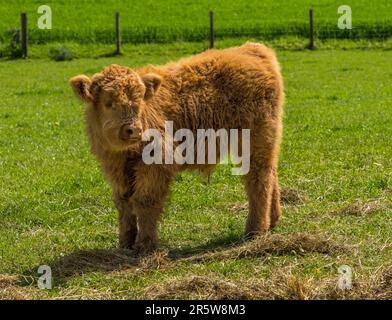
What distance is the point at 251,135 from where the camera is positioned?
8367mm

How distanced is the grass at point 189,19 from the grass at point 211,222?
16600 mm

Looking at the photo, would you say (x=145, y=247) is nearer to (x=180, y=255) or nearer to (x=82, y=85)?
(x=180, y=255)

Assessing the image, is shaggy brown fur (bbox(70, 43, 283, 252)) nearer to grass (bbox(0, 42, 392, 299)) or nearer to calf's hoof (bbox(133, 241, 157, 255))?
calf's hoof (bbox(133, 241, 157, 255))

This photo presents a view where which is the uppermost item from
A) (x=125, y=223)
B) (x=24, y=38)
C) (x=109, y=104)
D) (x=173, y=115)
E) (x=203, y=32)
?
(x=203, y=32)

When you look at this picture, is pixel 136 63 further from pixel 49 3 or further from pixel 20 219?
pixel 20 219

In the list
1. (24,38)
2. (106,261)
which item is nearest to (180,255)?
(106,261)

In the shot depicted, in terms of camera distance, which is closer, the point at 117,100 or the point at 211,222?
the point at 117,100

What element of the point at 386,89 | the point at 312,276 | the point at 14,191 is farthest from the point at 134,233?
the point at 386,89

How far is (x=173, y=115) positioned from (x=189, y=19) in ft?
91.0

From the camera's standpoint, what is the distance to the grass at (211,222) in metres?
6.74

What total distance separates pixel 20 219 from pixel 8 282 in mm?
2111

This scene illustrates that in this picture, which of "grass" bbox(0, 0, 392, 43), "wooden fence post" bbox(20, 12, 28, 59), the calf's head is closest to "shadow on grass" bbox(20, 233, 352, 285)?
the calf's head

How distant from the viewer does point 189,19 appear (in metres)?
35.3

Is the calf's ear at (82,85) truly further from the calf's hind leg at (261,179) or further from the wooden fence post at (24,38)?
the wooden fence post at (24,38)
